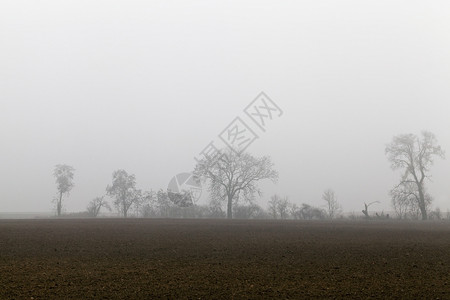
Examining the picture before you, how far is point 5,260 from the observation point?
1177 centimetres

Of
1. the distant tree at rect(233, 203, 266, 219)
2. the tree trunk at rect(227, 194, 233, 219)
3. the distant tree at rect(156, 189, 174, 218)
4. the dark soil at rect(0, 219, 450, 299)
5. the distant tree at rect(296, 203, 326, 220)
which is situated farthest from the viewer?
the distant tree at rect(156, 189, 174, 218)

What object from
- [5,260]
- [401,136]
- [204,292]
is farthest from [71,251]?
[401,136]

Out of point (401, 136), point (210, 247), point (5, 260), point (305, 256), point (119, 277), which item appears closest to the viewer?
point (119, 277)

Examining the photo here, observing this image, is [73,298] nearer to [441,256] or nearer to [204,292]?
[204,292]

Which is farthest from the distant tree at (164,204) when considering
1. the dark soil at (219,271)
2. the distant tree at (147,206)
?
the dark soil at (219,271)

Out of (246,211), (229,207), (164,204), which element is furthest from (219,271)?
(164,204)

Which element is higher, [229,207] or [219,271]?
[229,207]

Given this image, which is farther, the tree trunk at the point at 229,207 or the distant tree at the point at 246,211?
the distant tree at the point at 246,211

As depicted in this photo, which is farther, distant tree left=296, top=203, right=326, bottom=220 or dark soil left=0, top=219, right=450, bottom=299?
distant tree left=296, top=203, right=326, bottom=220

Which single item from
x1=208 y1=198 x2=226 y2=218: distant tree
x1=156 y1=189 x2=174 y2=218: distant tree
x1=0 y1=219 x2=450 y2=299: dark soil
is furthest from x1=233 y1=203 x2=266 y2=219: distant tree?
x1=0 y1=219 x2=450 y2=299: dark soil

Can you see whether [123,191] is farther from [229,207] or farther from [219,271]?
[219,271]

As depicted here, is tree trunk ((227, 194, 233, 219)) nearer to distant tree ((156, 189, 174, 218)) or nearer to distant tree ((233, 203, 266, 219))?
distant tree ((233, 203, 266, 219))

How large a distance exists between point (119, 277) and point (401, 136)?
194 ft

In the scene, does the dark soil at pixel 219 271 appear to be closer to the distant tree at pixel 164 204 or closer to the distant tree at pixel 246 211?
the distant tree at pixel 246 211
